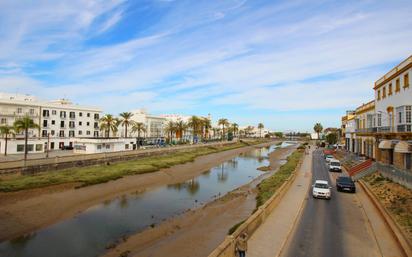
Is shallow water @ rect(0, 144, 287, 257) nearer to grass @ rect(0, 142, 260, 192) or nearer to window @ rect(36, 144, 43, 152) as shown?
grass @ rect(0, 142, 260, 192)

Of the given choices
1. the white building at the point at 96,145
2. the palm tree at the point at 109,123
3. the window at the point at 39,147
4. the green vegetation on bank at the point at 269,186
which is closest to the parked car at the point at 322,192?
the green vegetation on bank at the point at 269,186

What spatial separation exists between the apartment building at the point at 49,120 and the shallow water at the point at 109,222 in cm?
3481

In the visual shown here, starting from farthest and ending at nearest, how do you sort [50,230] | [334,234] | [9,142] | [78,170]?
[9,142], [78,170], [50,230], [334,234]

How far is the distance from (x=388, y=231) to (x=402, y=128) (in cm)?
1912

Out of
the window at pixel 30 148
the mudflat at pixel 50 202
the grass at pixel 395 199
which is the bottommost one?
the mudflat at pixel 50 202

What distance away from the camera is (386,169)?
3328 cm

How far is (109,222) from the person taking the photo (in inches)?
1005

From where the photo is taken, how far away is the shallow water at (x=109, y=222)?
2003cm

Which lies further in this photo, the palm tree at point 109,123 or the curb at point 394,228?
the palm tree at point 109,123

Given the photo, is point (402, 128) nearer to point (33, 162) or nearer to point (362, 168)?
point (362, 168)

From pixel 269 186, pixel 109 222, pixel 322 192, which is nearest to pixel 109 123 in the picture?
pixel 269 186

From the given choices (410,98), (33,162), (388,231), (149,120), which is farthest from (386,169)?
(149,120)

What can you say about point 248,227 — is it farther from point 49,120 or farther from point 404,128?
point 49,120

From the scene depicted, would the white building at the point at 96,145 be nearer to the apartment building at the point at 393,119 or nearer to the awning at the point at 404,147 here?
the apartment building at the point at 393,119
